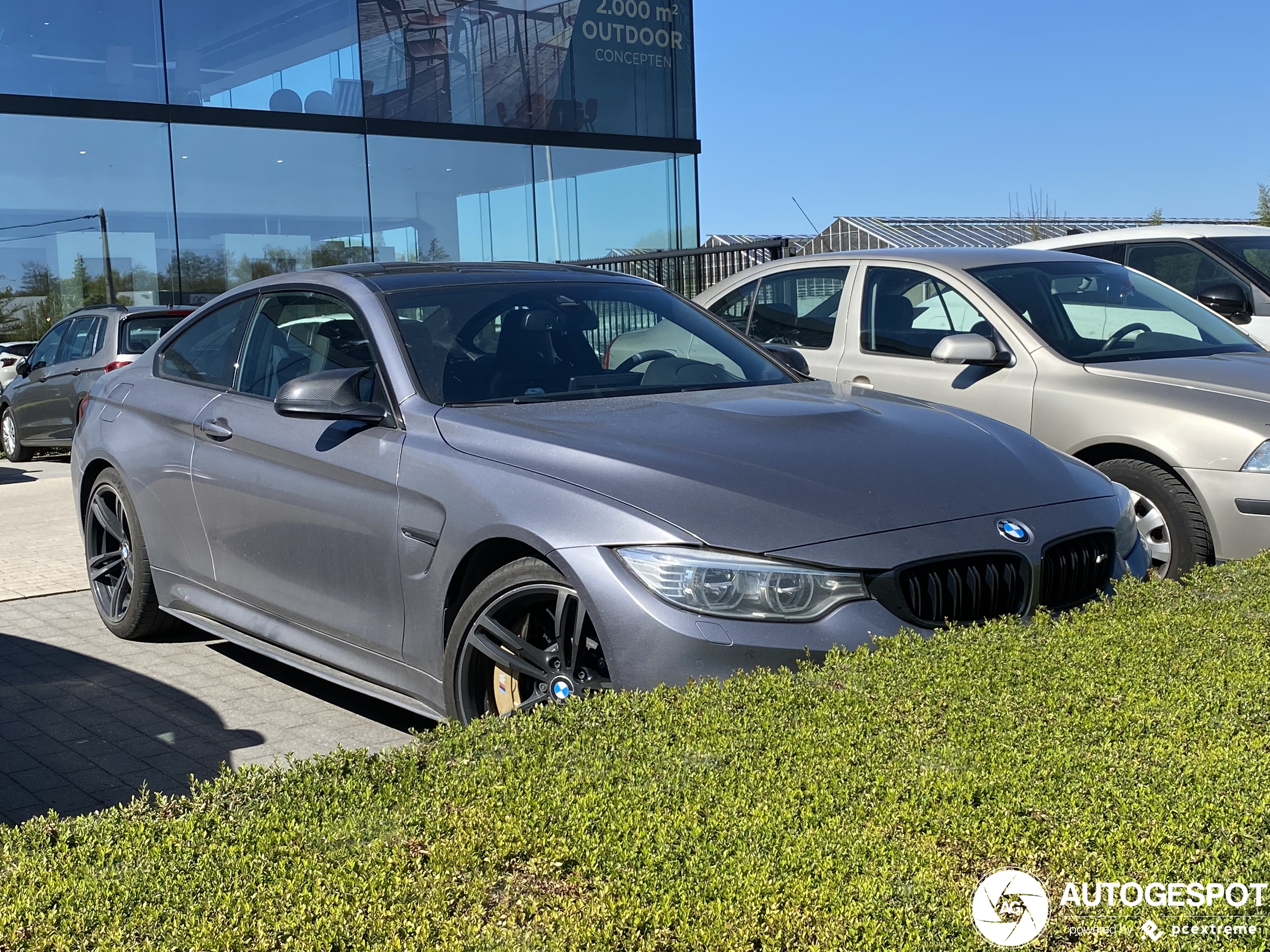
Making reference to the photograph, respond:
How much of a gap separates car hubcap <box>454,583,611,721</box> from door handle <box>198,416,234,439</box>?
181cm

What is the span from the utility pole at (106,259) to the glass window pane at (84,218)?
0.05 ft

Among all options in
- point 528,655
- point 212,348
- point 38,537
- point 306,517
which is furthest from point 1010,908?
point 38,537

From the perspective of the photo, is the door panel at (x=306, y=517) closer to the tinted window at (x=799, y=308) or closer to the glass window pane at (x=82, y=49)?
the tinted window at (x=799, y=308)

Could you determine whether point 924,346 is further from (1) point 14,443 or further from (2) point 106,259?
(2) point 106,259

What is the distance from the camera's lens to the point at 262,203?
19891 mm

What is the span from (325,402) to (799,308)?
4.11 m

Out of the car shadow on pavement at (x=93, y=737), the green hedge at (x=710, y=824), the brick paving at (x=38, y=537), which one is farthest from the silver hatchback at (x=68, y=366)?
the green hedge at (x=710, y=824)

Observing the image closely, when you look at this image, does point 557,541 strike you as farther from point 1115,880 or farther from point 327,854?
point 1115,880

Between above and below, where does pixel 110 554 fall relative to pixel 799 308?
below

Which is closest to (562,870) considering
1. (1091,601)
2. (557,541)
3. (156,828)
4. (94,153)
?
(156,828)

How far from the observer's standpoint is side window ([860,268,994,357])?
7.23 metres

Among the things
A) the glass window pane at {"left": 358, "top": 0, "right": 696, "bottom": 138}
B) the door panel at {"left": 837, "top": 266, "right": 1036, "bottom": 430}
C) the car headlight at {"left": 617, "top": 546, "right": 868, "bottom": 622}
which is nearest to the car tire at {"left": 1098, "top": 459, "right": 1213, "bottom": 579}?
the door panel at {"left": 837, "top": 266, "right": 1036, "bottom": 430}

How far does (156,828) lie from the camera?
262cm

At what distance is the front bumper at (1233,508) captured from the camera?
5770mm
